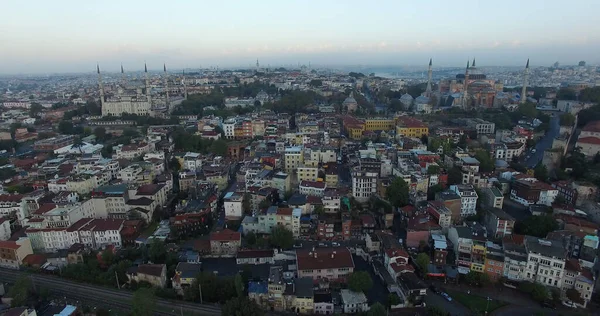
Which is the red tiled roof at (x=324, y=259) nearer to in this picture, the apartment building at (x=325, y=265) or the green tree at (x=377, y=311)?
the apartment building at (x=325, y=265)

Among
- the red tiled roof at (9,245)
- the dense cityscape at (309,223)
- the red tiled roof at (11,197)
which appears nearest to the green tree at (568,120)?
the dense cityscape at (309,223)

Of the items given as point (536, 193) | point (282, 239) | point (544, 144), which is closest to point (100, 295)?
point (282, 239)

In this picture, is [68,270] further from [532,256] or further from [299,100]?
[299,100]

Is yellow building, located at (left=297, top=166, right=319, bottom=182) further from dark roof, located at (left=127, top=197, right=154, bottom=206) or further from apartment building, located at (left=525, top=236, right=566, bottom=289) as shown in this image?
apartment building, located at (left=525, top=236, right=566, bottom=289)

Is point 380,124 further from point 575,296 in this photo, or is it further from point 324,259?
point 575,296

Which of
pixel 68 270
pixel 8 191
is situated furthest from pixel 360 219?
pixel 8 191

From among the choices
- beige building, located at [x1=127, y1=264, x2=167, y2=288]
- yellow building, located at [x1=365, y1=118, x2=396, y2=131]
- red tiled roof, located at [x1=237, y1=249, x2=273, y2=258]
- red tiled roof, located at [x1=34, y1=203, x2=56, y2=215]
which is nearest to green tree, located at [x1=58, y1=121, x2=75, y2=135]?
red tiled roof, located at [x1=34, y1=203, x2=56, y2=215]
